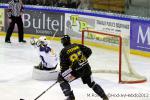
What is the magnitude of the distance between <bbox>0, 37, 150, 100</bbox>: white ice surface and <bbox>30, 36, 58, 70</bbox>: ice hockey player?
28 centimetres

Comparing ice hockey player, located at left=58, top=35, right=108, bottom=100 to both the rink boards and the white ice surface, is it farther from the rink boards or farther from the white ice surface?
the rink boards

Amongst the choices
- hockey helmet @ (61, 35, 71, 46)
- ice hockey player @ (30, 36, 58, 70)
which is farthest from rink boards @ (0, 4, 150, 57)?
hockey helmet @ (61, 35, 71, 46)

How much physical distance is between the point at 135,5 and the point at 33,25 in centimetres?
297

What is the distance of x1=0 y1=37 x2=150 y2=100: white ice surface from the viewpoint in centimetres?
810

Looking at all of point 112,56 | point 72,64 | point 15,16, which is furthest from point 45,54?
point 15,16

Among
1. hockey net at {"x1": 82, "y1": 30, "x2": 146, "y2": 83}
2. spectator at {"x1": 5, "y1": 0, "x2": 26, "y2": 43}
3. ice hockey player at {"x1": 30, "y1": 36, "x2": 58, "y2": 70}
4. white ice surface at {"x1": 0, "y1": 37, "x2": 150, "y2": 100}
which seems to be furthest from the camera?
spectator at {"x1": 5, "y1": 0, "x2": 26, "y2": 43}

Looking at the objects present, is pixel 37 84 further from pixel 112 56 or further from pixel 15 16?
pixel 15 16

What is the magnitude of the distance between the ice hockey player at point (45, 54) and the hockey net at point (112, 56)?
3.94ft

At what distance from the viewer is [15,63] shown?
35.8 ft

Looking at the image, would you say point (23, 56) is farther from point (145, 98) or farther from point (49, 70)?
point (145, 98)

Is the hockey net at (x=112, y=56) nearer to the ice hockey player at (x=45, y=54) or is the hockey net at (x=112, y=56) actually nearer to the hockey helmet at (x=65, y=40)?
the ice hockey player at (x=45, y=54)

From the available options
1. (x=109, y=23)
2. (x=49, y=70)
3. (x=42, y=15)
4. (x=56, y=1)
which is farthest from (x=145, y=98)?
(x=56, y=1)

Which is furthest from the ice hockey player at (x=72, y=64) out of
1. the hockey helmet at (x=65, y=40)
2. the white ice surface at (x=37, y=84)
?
the white ice surface at (x=37, y=84)

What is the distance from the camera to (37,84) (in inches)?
351
